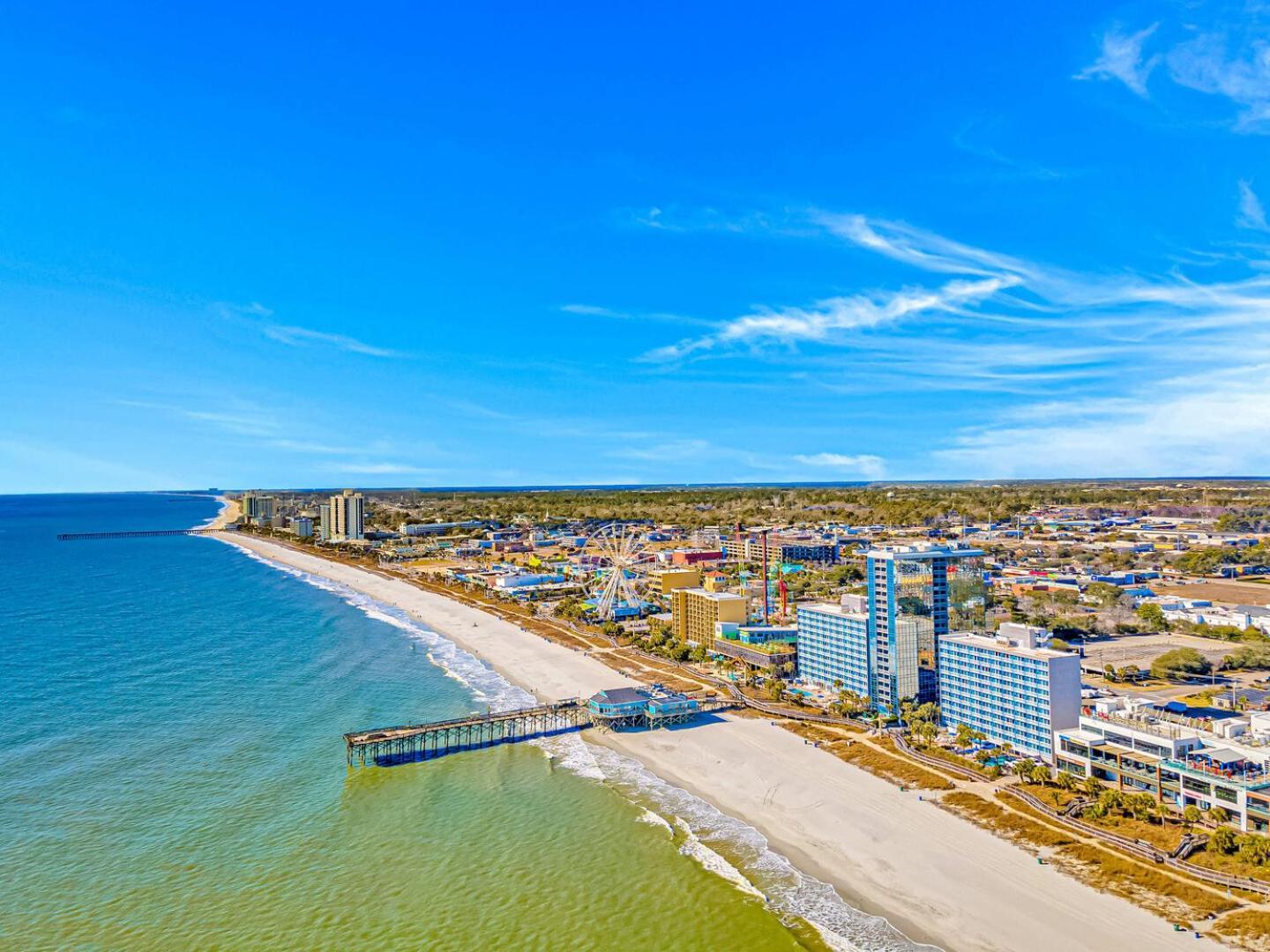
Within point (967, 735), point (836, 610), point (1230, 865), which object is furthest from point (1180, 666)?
point (1230, 865)

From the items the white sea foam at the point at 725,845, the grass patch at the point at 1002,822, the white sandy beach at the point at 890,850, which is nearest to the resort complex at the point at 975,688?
the grass patch at the point at 1002,822

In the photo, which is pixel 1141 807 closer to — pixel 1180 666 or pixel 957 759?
pixel 957 759

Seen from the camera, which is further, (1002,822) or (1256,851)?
(1002,822)

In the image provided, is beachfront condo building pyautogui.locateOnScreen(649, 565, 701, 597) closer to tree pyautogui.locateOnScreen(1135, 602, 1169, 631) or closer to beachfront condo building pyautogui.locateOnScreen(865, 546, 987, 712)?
beachfront condo building pyautogui.locateOnScreen(865, 546, 987, 712)

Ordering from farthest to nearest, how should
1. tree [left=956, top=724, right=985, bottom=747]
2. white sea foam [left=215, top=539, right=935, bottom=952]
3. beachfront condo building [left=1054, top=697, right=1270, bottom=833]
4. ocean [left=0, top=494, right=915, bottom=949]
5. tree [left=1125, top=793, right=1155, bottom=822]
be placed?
tree [left=956, top=724, right=985, bottom=747] < tree [left=1125, top=793, right=1155, bottom=822] < beachfront condo building [left=1054, top=697, right=1270, bottom=833] < ocean [left=0, top=494, right=915, bottom=949] < white sea foam [left=215, top=539, right=935, bottom=952]

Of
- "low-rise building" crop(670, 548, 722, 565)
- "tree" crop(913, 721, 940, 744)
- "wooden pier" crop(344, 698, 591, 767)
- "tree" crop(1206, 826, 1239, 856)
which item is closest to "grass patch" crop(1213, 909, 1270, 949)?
"tree" crop(1206, 826, 1239, 856)

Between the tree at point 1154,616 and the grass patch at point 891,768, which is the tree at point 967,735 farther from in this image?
the tree at point 1154,616
